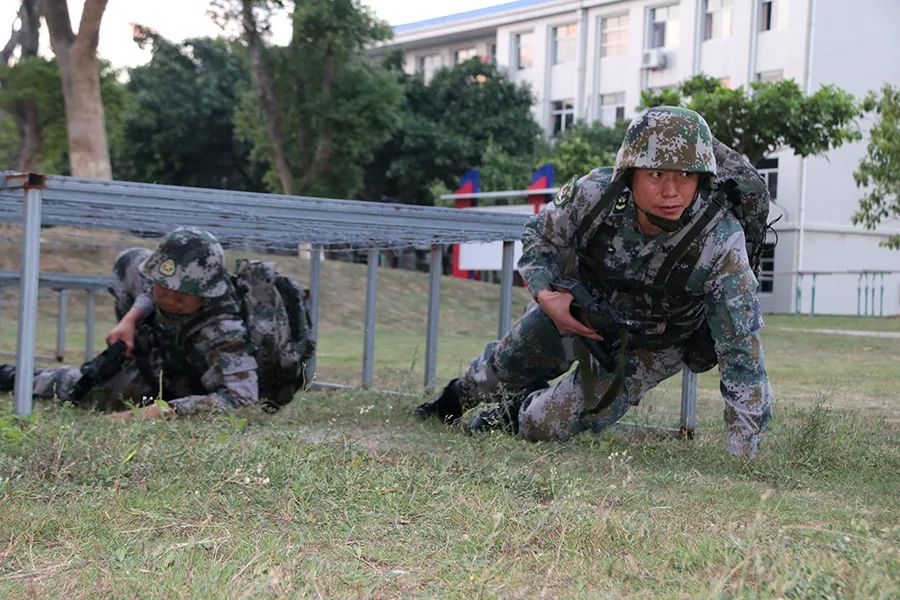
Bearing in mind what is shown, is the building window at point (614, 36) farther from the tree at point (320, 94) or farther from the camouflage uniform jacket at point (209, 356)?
the camouflage uniform jacket at point (209, 356)

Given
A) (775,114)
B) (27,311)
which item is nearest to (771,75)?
(775,114)

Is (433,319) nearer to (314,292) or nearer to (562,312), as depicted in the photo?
(314,292)

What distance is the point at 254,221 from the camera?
22.9ft

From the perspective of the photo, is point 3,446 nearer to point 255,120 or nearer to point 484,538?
point 484,538

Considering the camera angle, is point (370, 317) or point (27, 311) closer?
point (27, 311)

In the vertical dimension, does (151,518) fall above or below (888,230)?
below

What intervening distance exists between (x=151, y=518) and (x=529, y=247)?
249 centimetres

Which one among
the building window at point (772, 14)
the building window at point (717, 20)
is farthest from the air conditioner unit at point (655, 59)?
the building window at point (772, 14)

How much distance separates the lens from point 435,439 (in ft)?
18.9

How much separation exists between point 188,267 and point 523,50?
37.3 m

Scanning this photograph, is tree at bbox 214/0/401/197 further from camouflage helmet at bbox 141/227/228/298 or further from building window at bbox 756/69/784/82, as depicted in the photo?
camouflage helmet at bbox 141/227/228/298

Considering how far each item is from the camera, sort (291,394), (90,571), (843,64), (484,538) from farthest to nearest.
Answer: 1. (843,64)
2. (291,394)
3. (484,538)
4. (90,571)

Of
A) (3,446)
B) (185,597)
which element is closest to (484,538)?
(185,597)

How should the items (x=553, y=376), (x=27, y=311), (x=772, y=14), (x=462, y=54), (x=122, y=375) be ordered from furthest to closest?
(x=462, y=54)
(x=772, y=14)
(x=122, y=375)
(x=553, y=376)
(x=27, y=311)
